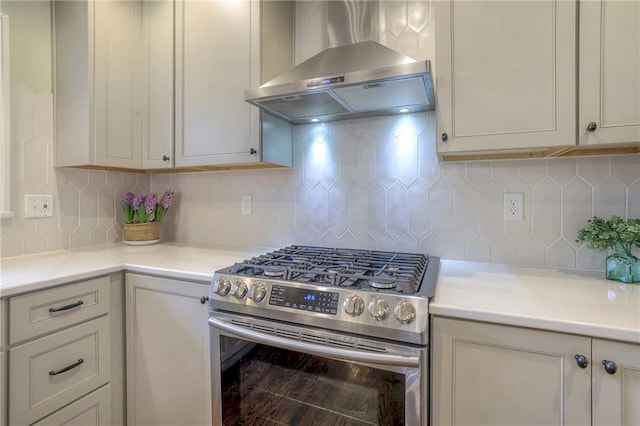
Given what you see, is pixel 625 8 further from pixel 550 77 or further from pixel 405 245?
pixel 405 245

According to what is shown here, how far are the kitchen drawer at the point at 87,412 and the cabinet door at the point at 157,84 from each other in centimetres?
115

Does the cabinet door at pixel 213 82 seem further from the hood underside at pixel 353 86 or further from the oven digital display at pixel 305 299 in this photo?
the oven digital display at pixel 305 299

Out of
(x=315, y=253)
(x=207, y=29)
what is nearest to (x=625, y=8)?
(x=315, y=253)

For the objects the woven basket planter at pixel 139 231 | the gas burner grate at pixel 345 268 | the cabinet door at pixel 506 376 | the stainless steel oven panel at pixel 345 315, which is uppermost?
the woven basket planter at pixel 139 231

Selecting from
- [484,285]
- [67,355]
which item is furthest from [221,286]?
[484,285]

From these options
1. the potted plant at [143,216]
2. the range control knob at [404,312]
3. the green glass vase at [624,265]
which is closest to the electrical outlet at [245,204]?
the potted plant at [143,216]

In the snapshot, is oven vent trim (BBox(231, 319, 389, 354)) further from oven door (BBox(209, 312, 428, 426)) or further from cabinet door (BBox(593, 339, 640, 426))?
cabinet door (BBox(593, 339, 640, 426))

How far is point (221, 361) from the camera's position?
4.06 ft

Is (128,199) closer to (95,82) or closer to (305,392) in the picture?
(95,82)

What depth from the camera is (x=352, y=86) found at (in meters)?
1.24

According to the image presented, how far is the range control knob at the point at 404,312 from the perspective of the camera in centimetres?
93

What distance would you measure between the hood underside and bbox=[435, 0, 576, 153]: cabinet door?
0.50ft

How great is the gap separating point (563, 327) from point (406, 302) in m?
0.39

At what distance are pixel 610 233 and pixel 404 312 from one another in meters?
0.84
